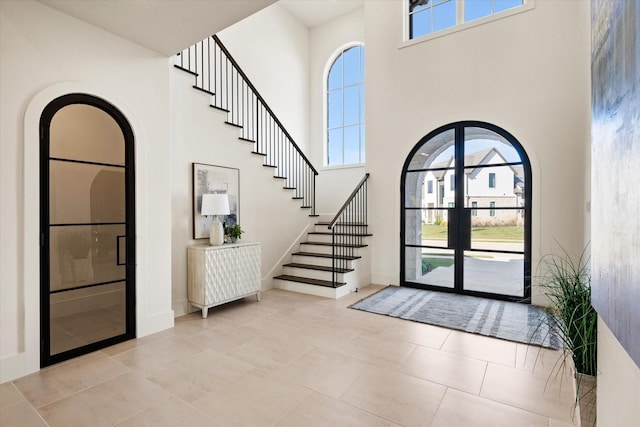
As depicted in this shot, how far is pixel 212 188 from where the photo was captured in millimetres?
4359

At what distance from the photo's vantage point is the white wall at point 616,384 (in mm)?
906

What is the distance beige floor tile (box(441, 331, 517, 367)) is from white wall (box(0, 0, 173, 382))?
3183 mm

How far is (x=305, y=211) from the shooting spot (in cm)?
608

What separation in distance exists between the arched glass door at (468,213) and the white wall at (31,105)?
397 centimetres

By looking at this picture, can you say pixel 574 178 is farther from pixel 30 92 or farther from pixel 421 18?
pixel 30 92

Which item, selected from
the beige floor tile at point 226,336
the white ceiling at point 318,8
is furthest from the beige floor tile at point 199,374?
the white ceiling at point 318,8

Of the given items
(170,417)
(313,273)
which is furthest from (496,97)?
(170,417)

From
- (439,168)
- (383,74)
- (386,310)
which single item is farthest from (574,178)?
(383,74)

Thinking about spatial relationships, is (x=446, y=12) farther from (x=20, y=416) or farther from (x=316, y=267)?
(x=20, y=416)

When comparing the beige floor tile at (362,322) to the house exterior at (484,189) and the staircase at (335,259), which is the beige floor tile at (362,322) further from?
the house exterior at (484,189)

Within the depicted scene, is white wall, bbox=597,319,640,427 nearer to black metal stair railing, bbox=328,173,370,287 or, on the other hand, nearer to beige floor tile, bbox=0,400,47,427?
beige floor tile, bbox=0,400,47,427

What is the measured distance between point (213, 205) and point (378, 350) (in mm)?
2553

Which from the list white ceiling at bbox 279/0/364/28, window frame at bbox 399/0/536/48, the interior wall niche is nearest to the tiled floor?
the interior wall niche

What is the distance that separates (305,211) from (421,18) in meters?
3.86
